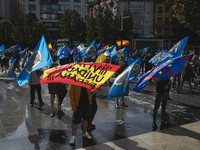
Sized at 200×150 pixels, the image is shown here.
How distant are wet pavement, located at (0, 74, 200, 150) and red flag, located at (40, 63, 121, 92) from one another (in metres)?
1.42

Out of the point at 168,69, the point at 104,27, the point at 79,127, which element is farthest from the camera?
the point at 104,27

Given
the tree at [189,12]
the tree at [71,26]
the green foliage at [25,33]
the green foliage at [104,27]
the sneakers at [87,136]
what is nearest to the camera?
the sneakers at [87,136]

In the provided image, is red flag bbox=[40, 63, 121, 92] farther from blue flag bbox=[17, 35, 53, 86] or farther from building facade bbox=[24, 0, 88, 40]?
building facade bbox=[24, 0, 88, 40]

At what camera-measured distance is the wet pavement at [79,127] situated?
4.97 m

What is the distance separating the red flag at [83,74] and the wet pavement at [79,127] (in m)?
1.42

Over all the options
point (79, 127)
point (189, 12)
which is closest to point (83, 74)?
point (79, 127)

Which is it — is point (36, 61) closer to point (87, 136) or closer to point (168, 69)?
point (87, 136)

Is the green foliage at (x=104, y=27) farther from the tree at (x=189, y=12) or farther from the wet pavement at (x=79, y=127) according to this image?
the wet pavement at (x=79, y=127)

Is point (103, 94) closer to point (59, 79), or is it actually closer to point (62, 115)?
point (62, 115)

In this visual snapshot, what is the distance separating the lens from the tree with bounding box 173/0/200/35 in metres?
19.1

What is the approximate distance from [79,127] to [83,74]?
1.92 meters

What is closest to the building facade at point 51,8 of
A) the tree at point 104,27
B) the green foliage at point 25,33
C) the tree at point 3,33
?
the tree at point 3,33

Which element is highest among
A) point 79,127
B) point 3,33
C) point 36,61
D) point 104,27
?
point 104,27

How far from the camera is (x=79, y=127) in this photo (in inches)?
232
